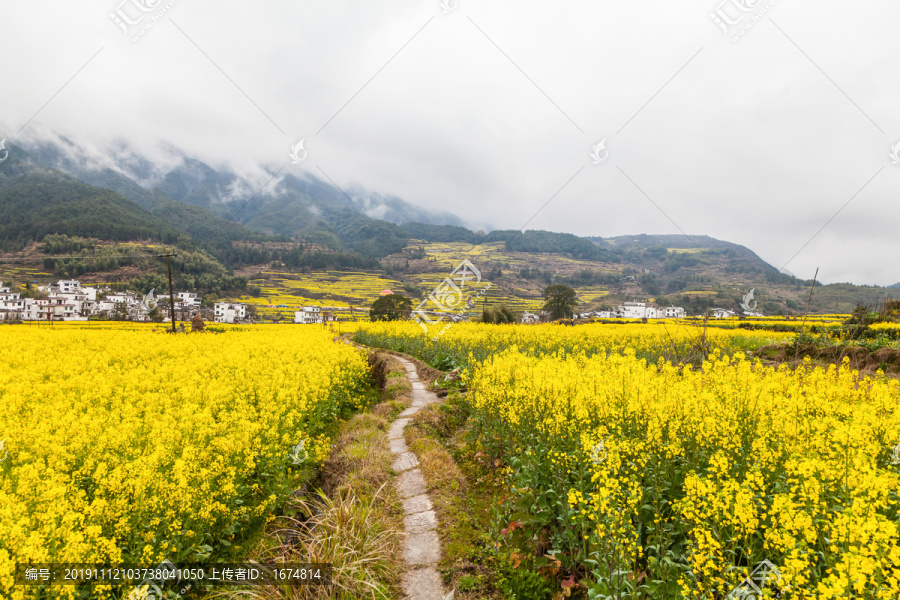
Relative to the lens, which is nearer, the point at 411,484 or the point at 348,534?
the point at 348,534

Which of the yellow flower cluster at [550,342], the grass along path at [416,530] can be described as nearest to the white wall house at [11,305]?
the yellow flower cluster at [550,342]

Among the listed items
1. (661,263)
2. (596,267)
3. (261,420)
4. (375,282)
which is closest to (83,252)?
(375,282)

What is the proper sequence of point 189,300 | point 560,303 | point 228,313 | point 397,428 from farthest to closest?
1. point 189,300
2. point 228,313
3. point 560,303
4. point 397,428

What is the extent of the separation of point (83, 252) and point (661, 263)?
20700 cm

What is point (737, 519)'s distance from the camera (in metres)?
2.95

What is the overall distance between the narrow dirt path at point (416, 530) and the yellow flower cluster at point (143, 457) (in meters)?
1.84

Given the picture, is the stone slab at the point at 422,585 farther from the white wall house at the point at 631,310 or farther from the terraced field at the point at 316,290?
the white wall house at the point at 631,310

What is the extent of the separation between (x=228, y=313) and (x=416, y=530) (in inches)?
2821

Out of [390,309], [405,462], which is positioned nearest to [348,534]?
[405,462]

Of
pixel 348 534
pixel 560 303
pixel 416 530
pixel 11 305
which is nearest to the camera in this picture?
pixel 348 534

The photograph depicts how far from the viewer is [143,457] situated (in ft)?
16.4

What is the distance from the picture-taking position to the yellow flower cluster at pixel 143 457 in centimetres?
381

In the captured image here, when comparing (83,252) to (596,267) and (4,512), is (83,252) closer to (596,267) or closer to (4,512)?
(4,512)

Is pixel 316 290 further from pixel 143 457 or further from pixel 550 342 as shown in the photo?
pixel 143 457
